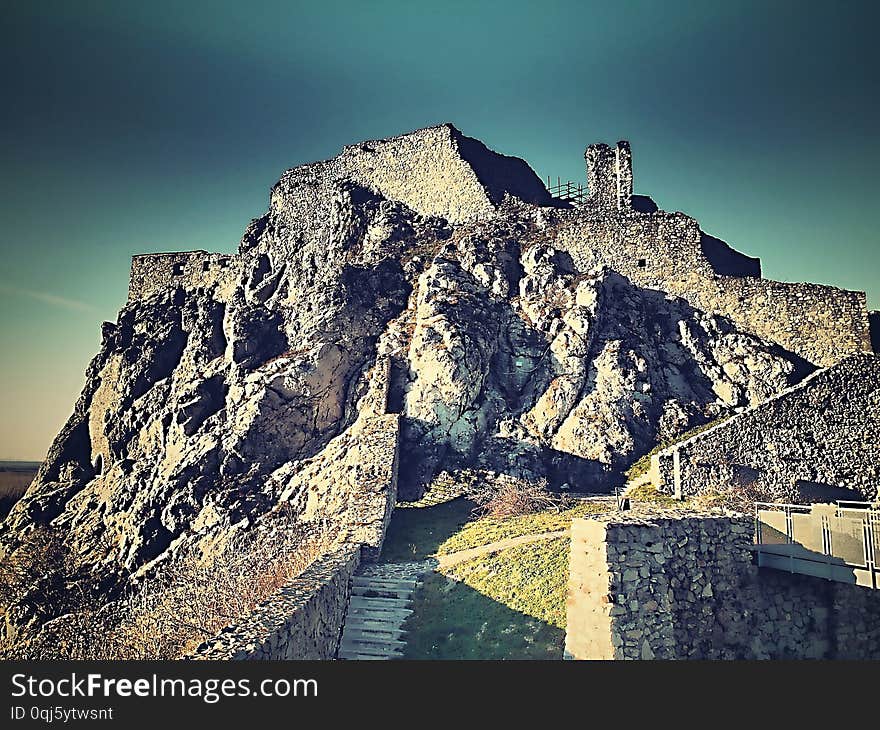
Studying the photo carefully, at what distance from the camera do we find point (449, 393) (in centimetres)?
1739

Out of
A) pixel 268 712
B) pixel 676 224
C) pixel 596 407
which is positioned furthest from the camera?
pixel 676 224

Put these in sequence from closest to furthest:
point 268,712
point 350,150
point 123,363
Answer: point 268,712
point 123,363
point 350,150

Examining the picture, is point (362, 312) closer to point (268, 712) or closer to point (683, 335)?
point (683, 335)

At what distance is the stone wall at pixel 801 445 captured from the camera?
13984mm

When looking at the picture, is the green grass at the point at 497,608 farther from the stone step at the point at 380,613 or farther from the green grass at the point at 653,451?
the green grass at the point at 653,451

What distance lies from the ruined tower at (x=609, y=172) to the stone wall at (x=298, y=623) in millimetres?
13692

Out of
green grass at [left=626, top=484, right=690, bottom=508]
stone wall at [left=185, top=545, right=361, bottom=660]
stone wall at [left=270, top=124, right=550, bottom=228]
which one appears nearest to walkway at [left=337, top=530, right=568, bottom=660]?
stone wall at [left=185, top=545, right=361, bottom=660]

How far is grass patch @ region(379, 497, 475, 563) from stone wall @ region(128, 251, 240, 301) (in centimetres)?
1131

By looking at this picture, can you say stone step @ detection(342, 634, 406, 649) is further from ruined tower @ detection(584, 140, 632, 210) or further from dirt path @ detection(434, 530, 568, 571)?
ruined tower @ detection(584, 140, 632, 210)

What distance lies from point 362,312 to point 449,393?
3.66 metres

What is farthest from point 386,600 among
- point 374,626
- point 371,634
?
point 371,634

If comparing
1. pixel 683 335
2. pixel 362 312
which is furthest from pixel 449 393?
pixel 683 335

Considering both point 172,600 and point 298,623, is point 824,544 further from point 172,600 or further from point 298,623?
point 172,600

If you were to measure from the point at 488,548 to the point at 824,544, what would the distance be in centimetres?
478
